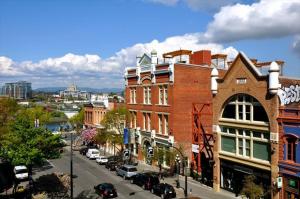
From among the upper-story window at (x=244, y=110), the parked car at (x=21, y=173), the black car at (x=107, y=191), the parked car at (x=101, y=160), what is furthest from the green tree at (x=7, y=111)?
the upper-story window at (x=244, y=110)

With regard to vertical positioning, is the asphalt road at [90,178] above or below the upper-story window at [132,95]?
below

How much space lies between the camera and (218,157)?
3725cm

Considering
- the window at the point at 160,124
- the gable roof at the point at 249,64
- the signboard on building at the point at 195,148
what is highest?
the gable roof at the point at 249,64

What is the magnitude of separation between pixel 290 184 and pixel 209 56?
25.9 meters

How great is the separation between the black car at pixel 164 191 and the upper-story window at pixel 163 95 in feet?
48.3

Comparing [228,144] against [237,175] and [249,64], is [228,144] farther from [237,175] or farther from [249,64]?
[249,64]

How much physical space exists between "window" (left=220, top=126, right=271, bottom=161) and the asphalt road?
361 inches

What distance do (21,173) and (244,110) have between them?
2826 centimetres

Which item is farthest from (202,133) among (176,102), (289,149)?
(289,149)

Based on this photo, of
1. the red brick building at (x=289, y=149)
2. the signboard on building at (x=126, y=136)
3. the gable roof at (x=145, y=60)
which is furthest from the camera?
the signboard on building at (x=126, y=136)

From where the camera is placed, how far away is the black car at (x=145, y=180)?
38.7 meters

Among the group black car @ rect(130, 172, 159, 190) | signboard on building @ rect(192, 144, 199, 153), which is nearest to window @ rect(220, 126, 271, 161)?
→ signboard on building @ rect(192, 144, 199, 153)

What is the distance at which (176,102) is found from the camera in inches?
1858

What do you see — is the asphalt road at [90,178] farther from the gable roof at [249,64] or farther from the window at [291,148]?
the gable roof at [249,64]
